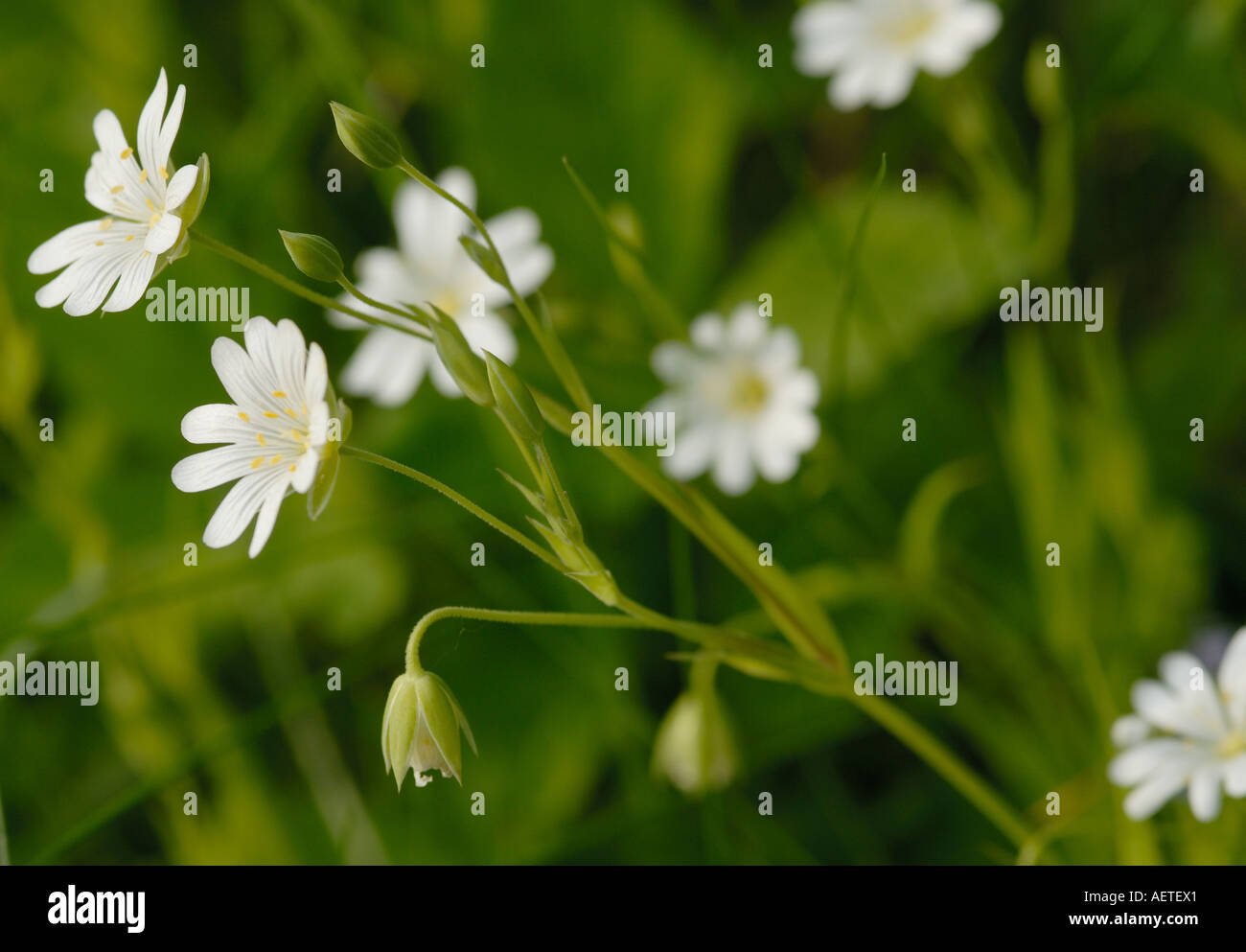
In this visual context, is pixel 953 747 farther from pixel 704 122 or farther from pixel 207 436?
pixel 207 436

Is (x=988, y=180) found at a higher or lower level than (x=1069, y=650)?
higher

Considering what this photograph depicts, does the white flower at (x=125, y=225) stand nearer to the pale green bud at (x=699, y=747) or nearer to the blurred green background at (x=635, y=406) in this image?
the blurred green background at (x=635, y=406)

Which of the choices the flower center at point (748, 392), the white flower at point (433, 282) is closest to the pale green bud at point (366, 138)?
the white flower at point (433, 282)

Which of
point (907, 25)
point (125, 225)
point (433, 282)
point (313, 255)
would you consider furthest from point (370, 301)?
point (907, 25)

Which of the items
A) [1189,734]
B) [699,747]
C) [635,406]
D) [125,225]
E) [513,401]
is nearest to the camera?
[513,401]

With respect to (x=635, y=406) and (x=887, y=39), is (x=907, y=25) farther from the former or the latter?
(x=635, y=406)
